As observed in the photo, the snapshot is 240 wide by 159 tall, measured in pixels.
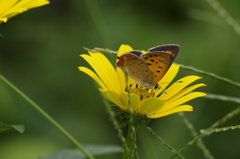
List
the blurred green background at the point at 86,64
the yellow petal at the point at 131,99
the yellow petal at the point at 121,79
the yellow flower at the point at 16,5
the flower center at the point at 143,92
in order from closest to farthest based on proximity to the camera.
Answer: the yellow petal at the point at 131,99 < the yellow flower at the point at 16,5 < the yellow petal at the point at 121,79 < the flower center at the point at 143,92 < the blurred green background at the point at 86,64

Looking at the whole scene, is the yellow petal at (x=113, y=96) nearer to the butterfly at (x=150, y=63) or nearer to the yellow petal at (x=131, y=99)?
the yellow petal at (x=131, y=99)

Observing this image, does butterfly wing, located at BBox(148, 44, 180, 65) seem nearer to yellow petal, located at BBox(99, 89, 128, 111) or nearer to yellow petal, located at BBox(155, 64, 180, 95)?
yellow petal, located at BBox(155, 64, 180, 95)

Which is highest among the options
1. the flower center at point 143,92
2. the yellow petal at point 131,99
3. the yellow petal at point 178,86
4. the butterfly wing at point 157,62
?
the butterfly wing at point 157,62

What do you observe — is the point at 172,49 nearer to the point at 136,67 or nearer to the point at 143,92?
the point at 136,67

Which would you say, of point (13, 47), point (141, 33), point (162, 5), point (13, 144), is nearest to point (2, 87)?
point (13, 47)

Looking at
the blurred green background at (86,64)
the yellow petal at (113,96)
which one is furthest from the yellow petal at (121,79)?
the blurred green background at (86,64)

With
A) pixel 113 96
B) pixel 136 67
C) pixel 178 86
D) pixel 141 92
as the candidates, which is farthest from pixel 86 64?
pixel 113 96

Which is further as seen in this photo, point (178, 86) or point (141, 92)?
point (141, 92)
